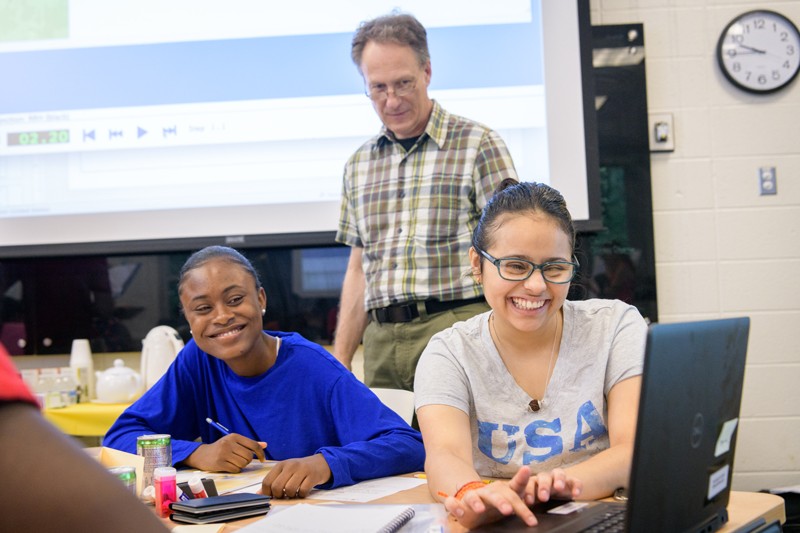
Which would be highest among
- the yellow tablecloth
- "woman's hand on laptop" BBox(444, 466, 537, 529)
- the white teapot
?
"woman's hand on laptop" BBox(444, 466, 537, 529)

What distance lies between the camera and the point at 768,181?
3.09 meters

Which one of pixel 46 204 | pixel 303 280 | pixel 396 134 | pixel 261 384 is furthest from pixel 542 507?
pixel 46 204

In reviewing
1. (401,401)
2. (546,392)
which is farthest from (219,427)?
(546,392)

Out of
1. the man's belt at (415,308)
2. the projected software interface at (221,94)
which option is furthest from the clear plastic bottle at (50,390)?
the man's belt at (415,308)

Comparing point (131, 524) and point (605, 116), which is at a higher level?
point (605, 116)

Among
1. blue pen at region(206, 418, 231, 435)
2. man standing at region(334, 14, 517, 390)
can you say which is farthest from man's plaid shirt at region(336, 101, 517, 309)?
blue pen at region(206, 418, 231, 435)

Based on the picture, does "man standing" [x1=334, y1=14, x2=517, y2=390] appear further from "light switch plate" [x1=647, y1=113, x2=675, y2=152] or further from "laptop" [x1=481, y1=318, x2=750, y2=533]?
"laptop" [x1=481, y1=318, x2=750, y2=533]

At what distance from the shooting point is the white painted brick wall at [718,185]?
10.2ft

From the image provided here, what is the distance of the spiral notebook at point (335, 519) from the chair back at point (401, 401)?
80 cm

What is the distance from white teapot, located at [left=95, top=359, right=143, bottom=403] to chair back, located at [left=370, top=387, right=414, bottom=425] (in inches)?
47.0

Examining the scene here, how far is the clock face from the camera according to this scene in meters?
3.08

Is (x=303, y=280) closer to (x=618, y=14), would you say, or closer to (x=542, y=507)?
(x=618, y=14)

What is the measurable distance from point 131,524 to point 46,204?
9.81ft

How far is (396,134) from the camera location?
253cm
